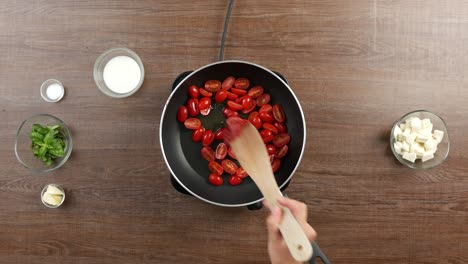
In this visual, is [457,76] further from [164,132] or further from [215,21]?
[164,132]

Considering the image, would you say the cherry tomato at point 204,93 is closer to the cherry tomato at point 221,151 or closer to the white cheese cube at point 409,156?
the cherry tomato at point 221,151

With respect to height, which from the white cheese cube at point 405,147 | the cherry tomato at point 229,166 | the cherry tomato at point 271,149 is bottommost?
the white cheese cube at point 405,147

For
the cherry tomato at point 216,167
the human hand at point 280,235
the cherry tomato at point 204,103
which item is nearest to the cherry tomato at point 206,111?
the cherry tomato at point 204,103

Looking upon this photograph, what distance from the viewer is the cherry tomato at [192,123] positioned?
1.01 meters

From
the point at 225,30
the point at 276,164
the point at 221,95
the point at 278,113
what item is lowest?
the point at 276,164

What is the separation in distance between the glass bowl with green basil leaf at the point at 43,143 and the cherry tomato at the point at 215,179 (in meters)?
0.37

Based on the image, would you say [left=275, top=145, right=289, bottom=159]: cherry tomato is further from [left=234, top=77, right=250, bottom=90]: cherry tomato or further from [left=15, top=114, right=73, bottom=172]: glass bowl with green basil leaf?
[left=15, top=114, right=73, bottom=172]: glass bowl with green basil leaf

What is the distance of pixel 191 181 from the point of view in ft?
3.33

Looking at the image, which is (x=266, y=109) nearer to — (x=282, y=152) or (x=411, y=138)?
(x=282, y=152)

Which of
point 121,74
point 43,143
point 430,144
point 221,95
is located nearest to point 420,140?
point 430,144

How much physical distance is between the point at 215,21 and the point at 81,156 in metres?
0.49

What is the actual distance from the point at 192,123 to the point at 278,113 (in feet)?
0.68

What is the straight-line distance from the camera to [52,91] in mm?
1086

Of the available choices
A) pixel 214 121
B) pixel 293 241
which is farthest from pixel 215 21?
pixel 293 241
